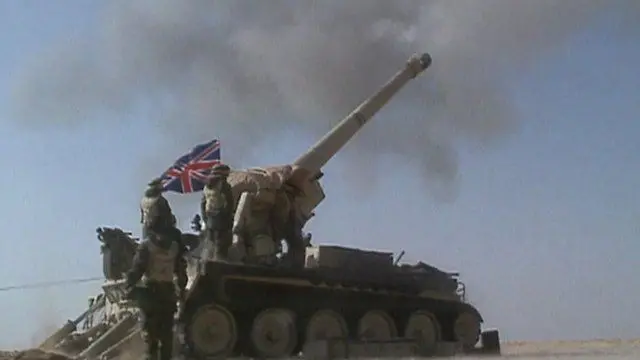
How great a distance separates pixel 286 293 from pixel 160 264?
8795 mm

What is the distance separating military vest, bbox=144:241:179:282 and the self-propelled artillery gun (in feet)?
21.3

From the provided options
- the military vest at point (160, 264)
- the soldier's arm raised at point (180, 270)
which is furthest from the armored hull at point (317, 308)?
the military vest at point (160, 264)

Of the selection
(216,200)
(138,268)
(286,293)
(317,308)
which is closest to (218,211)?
(216,200)

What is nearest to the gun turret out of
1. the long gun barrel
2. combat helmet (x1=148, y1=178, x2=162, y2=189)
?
the long gun barrel

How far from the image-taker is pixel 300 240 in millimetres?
22031

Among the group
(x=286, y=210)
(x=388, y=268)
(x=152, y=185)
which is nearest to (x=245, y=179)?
(x=286, y=210)

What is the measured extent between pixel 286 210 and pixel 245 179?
3.80ft

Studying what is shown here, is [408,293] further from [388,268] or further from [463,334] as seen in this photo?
[463,334]

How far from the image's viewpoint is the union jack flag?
23672 millimetres

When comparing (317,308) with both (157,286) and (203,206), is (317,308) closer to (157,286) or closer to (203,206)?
(203,206)

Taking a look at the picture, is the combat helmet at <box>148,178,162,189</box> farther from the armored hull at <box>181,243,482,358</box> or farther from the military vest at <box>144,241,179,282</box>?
the armored hull at <box>181,243,482,358</box>

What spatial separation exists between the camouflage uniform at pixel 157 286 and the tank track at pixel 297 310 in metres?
6.60

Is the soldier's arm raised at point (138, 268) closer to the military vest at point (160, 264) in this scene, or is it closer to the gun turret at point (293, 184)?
the military vest at point (160, 264)

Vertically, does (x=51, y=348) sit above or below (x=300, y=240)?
below
